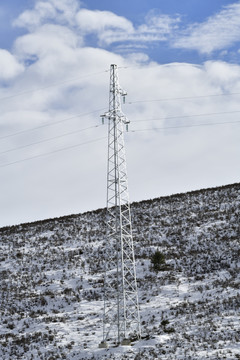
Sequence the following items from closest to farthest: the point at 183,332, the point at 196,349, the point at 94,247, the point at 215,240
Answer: the point at 196,349
the point at 183,332
the point at 215,240
the point at 94,247

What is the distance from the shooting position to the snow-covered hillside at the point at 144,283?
18906 millimetres

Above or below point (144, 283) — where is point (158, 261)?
above

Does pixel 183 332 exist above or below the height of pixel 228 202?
below

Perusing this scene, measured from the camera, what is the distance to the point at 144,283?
2817 centimetres

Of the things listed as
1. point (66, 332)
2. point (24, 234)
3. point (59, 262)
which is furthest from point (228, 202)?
point (66, 332)

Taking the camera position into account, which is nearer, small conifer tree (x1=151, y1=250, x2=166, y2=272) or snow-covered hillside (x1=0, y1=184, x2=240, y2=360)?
snow-covered hillside (x1=0, y1=184, x2=240, y2=360)

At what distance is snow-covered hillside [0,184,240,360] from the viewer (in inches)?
744

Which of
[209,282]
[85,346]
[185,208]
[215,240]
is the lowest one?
[85,346]

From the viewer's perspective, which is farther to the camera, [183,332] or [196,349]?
[183,332]

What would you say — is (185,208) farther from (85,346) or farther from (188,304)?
(85,346)

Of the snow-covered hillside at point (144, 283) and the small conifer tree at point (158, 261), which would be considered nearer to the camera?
the snow-covered hillside at point (144, 283)

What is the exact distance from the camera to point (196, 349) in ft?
55.5

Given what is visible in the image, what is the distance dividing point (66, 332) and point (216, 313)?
25.3ft

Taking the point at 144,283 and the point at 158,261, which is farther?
the point at 158,261
